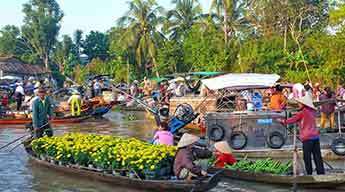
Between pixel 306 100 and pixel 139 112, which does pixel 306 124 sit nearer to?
pixel 306 100

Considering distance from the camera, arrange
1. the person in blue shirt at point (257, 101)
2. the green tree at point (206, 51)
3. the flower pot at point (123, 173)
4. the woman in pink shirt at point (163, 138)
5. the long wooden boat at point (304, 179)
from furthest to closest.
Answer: the green tree at point (206, 51) → the person in blue shirt at point (257, 101) → the woman in pink shirt at point (163, 138) → the flower pot at point (123, 173) → the long wooden boat at point (304, 179)

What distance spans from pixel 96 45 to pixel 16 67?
1785cm

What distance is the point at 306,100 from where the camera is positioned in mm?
10008

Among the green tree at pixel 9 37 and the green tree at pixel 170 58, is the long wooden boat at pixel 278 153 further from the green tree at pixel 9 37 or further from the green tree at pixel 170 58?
the green tree at pixel 9 37

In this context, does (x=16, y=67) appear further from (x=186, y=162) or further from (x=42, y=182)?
(x=186, y=162)

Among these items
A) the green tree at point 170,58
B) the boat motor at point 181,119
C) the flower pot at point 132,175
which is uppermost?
the green tree at point 170,58

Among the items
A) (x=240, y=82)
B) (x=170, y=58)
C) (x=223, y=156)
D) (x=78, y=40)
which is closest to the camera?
(x=223, y=156)

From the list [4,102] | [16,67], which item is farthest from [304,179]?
[16,67]

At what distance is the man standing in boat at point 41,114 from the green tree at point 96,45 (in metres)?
59.2

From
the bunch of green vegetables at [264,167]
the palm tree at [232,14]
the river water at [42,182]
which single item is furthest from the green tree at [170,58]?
the bunch of green vegetables at [264,167]

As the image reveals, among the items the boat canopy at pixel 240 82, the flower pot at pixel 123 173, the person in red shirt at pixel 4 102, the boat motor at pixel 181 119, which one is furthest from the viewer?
the person in red shirt at pixel 4 102

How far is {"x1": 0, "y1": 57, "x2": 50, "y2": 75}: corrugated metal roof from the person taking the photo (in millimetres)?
54531

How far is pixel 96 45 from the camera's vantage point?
73000 millimetres

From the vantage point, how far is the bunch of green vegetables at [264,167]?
10430 millimetres
